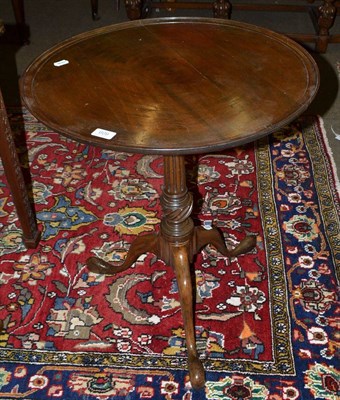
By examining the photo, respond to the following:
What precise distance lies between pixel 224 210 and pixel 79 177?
587 mm

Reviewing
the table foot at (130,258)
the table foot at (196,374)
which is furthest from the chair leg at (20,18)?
the table foot at (196,374)

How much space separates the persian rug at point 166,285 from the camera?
4.68 ft

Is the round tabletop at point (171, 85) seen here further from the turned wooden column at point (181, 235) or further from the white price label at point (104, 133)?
the turned wooden column at point (181, 235)

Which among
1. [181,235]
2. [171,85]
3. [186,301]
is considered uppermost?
[171,85]

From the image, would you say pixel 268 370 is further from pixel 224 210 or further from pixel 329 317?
pixel 224 210

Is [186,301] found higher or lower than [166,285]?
higher

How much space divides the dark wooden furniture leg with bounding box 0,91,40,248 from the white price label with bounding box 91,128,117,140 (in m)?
0.50

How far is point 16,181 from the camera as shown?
1677 mm

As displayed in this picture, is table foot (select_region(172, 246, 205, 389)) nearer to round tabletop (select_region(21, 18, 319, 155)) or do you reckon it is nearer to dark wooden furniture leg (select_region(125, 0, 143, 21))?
round tabletop (select_region(21, 18, 319, 155))

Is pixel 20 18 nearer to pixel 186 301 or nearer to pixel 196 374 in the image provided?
pixel 186 301

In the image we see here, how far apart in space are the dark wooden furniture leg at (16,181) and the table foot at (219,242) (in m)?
0.55

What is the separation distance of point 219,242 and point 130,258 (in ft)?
0.91

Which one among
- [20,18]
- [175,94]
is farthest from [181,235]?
[20,18]

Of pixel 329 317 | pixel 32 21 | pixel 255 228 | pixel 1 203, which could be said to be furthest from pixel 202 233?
pixel 32 21
